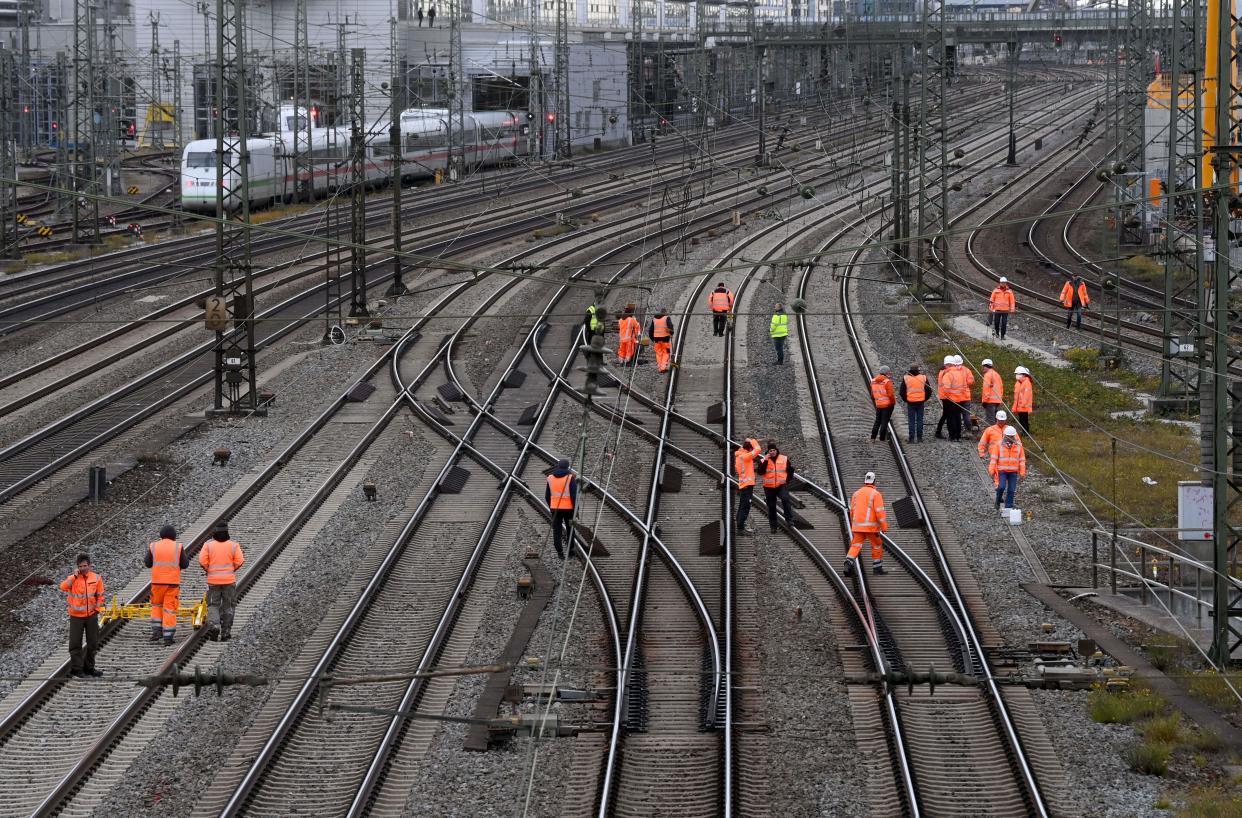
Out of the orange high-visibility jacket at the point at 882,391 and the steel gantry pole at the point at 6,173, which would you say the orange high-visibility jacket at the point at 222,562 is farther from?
the steel gantry pole at the point at 6,173

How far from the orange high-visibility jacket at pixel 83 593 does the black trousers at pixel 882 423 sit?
11144mm

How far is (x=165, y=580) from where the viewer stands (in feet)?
47.0

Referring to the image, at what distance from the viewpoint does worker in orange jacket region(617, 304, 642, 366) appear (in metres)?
26.4


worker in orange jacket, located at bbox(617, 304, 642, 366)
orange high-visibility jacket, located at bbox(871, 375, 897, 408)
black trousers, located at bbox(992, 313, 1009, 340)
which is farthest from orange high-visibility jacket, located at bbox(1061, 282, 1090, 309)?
orange high-visibility jacket, located at bbox(871, 375, 897, 408)

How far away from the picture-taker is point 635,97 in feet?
250

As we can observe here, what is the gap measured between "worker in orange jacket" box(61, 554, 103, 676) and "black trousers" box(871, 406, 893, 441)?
1113 cm

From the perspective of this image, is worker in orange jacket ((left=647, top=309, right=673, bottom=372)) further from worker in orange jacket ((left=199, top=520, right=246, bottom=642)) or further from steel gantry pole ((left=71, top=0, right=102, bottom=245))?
steel gantry pole ((left=71, top=0, right=102, bottom=245))

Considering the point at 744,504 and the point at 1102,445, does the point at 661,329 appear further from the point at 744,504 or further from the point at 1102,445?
the point at 744,504

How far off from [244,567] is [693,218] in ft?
99.4

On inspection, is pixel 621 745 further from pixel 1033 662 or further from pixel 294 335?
pixel 294 335

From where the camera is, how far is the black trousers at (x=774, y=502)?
17.8 meters

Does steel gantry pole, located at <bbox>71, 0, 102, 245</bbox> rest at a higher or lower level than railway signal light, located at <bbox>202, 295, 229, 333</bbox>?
higher

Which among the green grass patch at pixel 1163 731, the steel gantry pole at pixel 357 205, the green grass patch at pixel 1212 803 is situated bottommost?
the green grass patch at pixel 1212 803

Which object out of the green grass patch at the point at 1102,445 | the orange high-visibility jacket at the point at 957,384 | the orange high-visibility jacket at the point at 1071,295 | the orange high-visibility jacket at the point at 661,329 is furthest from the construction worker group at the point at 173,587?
the orange high-visibility jacket at the point at 1071,295
